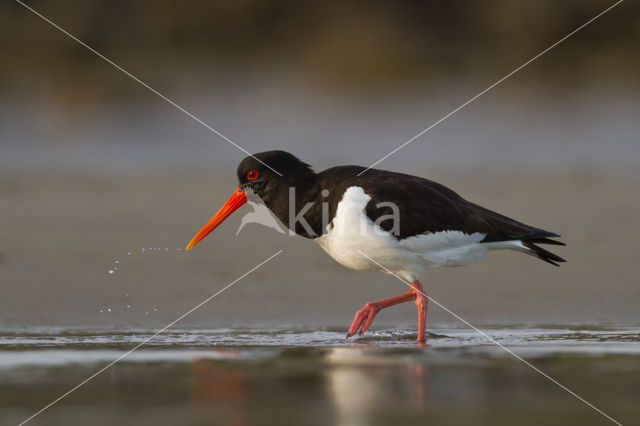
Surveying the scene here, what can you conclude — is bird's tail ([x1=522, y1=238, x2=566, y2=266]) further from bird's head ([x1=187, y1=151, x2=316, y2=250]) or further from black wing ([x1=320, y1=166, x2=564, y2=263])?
bird's head ([x1=187, y1=151, x2=316, y2=250])

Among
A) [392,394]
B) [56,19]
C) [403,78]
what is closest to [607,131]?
[403,78]

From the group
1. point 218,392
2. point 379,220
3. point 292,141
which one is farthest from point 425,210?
point 292,141

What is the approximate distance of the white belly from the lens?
6887 mm

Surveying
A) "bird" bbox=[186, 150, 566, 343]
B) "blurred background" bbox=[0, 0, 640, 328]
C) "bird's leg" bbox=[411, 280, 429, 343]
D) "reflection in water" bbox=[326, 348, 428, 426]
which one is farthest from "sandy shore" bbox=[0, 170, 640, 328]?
"reflection in water" bbox=[326, 348, 428, 426]

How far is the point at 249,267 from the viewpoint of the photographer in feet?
31.1

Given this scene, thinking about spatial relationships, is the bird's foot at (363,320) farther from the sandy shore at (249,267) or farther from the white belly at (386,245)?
the sandy shore at (249,267)

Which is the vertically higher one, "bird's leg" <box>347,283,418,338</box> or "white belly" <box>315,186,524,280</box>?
"white belly" <box>315,186,524,280</box>

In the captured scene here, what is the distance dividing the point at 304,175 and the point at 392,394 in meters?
2.48

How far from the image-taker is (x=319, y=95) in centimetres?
1717

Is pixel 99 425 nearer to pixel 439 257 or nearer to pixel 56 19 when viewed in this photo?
pixel 439 257

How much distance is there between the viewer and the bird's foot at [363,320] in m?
7.07

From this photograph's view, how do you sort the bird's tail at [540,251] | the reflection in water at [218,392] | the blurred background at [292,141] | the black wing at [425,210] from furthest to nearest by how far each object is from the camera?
the blurred background at [292,141], the bird's tail at [540,251], the black wing at [425,210], the reflection in water at [218,392]

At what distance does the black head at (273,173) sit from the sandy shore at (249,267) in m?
0.94

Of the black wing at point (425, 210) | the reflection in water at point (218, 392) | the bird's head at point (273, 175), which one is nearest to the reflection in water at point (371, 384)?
the reflection in water at point (218, 392)
